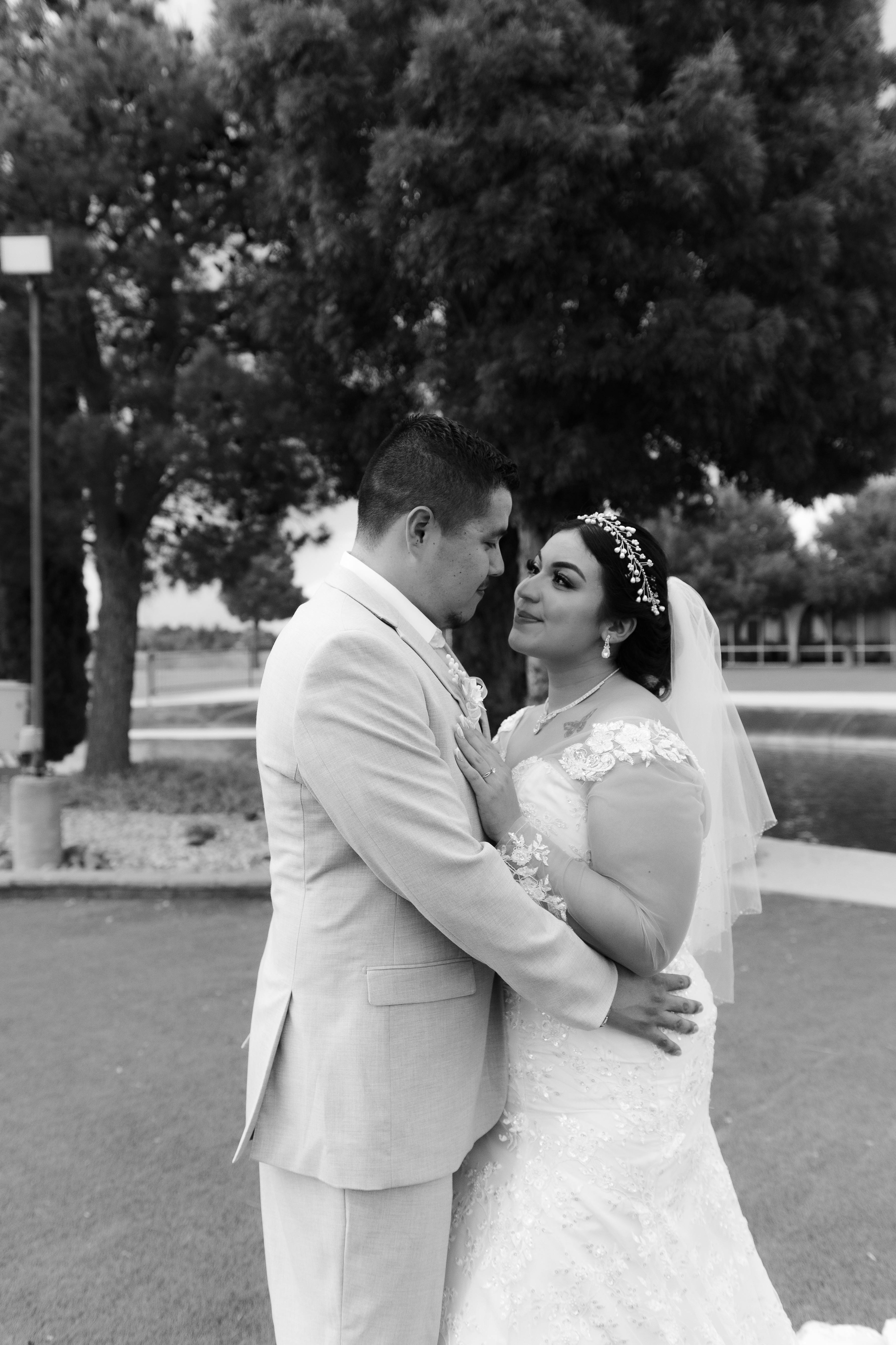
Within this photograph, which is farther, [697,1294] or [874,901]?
[874,901]

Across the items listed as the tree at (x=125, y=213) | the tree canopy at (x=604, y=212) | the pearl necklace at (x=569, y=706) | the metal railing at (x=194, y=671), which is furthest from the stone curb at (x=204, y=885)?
the metal railing at (x=194, y=671)

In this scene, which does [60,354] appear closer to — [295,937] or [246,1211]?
[246,1211]

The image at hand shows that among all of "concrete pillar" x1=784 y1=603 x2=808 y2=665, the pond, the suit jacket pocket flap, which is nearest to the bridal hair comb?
the suit jacket pocket flap

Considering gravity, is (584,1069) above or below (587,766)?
below

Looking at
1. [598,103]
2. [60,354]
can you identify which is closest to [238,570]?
[60,354]

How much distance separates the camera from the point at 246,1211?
11.6ft

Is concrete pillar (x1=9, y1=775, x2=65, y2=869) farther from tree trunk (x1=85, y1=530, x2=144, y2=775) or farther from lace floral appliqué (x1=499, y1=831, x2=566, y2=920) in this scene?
lace floral appliqué (x1=499, y1=831, x2=566, y2=920)

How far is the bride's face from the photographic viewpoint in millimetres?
2352

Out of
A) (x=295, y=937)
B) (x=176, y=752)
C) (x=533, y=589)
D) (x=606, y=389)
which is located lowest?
(x=176, y=752)

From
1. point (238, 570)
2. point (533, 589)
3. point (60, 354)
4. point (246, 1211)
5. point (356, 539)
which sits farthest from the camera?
point (238, 570)

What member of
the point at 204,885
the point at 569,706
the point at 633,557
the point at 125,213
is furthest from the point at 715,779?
the point at 125,213

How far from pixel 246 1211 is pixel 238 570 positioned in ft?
38.7

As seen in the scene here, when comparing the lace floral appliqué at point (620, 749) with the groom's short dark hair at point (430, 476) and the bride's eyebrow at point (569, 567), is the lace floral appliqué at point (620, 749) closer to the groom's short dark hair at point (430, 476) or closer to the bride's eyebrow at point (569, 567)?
the bride's eyebrow at point (569, 567)

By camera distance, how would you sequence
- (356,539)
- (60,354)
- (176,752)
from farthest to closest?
(176,752)
(60,354)
(356,539)
